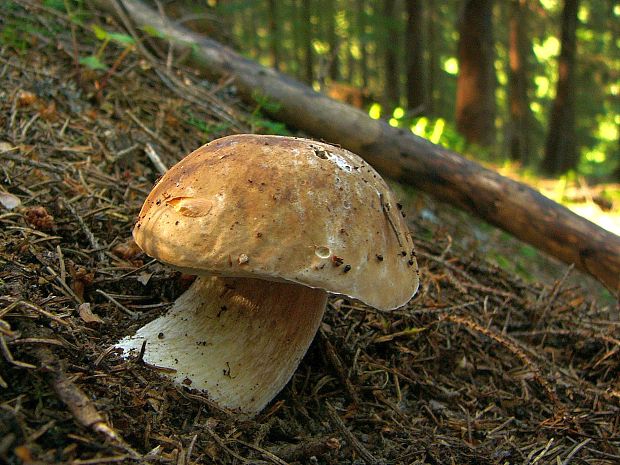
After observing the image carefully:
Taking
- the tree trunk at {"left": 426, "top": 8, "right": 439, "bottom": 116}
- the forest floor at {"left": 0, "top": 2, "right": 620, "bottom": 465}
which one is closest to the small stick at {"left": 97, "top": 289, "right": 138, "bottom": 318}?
the forest floor at {"left": 0, "top": 2, "right": 620, "bottom": 465}

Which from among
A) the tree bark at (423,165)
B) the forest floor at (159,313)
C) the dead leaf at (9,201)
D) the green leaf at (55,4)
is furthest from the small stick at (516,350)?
the green leaf at (55,4)

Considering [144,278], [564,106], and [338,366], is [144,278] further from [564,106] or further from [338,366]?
[564,106]

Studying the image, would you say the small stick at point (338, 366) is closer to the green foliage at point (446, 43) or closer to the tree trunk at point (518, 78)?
the green foliage at point (446, 43)

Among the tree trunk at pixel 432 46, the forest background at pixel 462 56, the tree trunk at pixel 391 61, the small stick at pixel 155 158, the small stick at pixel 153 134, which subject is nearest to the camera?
the small stick at pixel 155 158

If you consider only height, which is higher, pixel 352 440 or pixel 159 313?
pixel 159 313

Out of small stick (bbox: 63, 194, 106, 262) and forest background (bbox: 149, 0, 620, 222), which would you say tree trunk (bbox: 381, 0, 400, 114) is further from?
small stick (bbox: 63, 194, 106, 262)

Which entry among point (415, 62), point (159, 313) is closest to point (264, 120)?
point (159, 313)

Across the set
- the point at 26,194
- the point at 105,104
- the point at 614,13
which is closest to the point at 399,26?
the point at 614,13

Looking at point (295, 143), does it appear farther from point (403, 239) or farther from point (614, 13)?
point (614, 13)
